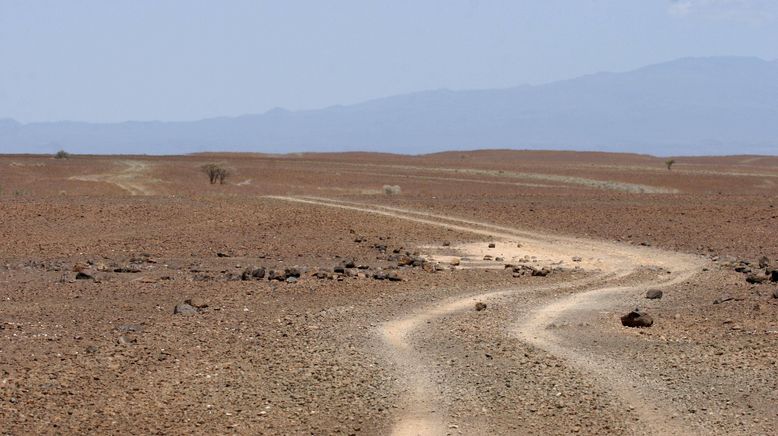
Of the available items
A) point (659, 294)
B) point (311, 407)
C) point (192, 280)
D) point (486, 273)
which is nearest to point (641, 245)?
point (486, 273)

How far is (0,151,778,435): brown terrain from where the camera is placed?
32.8 ft

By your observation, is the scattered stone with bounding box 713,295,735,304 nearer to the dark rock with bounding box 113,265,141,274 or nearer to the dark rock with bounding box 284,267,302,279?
the dark rock with bounding box 284,267,302,279

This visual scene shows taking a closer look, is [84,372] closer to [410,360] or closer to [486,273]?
[410,360]

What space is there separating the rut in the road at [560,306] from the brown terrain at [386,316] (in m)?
0.05

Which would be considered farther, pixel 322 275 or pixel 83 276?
pixel 322 275

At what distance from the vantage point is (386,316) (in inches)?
591

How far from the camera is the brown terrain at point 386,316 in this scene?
32.8 feet

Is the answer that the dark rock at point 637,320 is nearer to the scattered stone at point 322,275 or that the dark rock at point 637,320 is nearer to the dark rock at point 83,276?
the scattered stone at point 322,275

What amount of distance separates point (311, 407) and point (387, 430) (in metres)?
1.06

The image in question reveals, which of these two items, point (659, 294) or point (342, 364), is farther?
point (659, 294)

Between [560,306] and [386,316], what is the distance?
2.77m

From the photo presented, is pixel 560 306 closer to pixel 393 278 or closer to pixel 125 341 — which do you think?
pixel 393 278

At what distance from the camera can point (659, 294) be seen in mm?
17109

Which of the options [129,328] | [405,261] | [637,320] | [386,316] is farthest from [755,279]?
[129,328]
